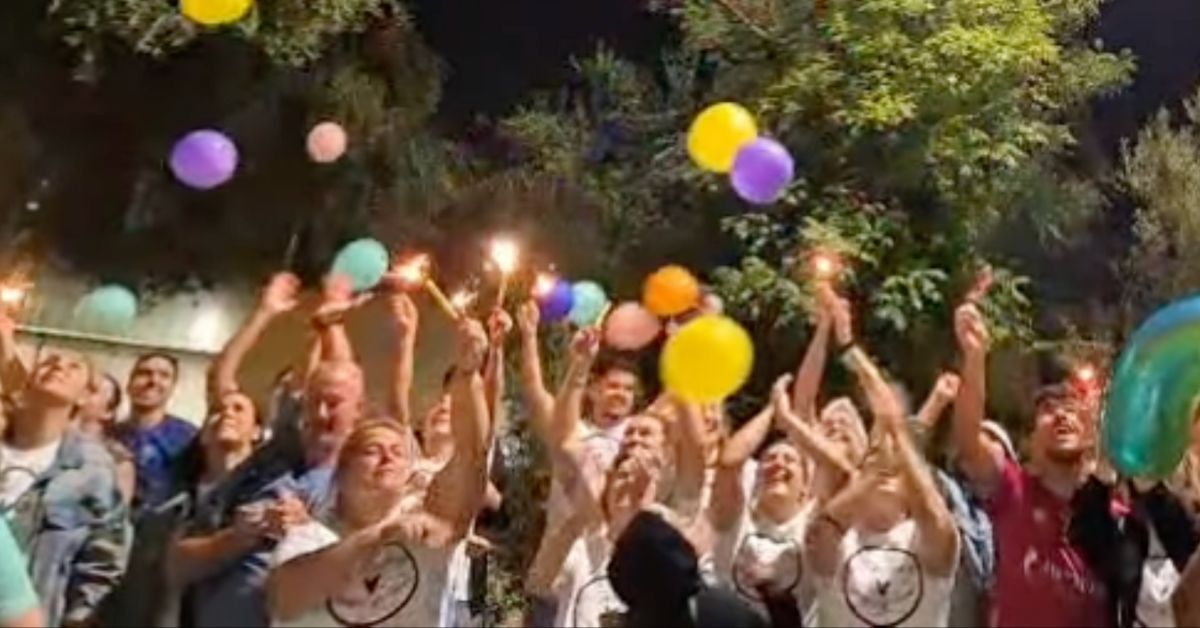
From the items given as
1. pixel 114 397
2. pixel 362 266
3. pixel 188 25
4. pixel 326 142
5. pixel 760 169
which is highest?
pixel 188 25

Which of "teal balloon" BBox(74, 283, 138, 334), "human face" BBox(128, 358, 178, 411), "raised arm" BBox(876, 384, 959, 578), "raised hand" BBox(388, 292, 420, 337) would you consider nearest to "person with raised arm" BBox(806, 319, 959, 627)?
"raised arm" BBox(876, 384, 959, 578)

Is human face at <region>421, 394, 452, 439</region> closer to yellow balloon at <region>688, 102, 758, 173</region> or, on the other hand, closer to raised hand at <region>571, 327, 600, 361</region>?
raised hand at <region>571, 327, 600, 361</region>

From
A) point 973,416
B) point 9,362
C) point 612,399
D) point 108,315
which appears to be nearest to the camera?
point 973,416

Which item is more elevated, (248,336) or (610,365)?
(610,365)

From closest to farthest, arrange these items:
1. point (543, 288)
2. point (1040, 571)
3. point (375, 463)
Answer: point (375, 463), point (1040, 571), point (543, 288)

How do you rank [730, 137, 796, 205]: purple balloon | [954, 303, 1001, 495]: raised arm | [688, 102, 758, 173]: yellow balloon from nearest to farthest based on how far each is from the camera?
1. [954, 303, 1001, 495]: raised arm
2. [730, 137, 796, 205]: purple balloon
3. [688, 102, 758, 173]: yellow balloon

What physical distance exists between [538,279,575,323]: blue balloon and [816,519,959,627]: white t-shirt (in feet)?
6.94

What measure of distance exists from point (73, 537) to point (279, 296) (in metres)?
0.75

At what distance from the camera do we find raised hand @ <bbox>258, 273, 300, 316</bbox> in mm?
4031

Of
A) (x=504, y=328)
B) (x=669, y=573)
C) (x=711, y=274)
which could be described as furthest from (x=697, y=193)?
(x=669, y=573)

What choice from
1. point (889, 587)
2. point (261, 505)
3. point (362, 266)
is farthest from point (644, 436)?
point (362, 266)

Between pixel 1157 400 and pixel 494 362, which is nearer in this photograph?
pixel 1157 400

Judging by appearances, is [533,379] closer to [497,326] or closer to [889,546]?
[497,326]

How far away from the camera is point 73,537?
3523 millimetres
